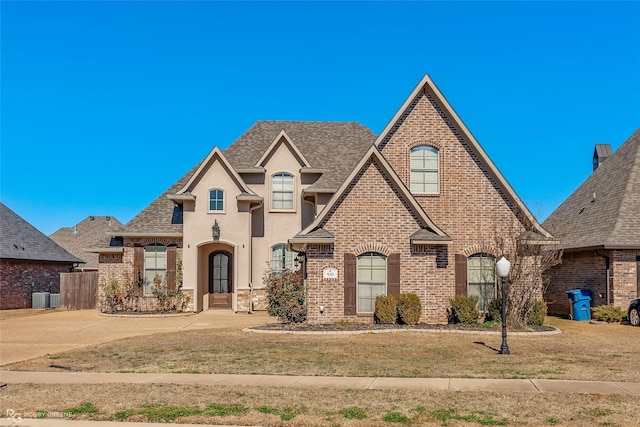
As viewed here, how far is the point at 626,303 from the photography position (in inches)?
878

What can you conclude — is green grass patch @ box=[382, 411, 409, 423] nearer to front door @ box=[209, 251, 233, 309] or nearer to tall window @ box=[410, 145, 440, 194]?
tall window @ box=[410, 145, 440, 194]

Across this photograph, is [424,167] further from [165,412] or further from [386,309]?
[165,412]

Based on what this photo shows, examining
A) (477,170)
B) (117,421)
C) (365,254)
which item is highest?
(477,170)

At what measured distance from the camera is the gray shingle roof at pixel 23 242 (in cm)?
3209

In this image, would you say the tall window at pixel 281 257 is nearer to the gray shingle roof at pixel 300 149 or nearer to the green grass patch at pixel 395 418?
the gray shingle roof at pixel 300 149

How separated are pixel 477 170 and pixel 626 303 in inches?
293

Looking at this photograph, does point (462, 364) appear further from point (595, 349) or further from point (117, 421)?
point (117, 421)

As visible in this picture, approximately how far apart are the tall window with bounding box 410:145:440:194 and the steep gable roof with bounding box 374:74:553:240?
1.10 metres

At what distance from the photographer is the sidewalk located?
10195 mm

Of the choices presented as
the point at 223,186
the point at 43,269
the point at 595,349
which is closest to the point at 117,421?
the point at 595,349

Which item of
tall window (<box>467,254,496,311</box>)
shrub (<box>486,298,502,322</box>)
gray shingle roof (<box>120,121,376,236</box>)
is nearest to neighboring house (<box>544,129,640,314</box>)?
tall window (<box>467,254,496,311</box>)

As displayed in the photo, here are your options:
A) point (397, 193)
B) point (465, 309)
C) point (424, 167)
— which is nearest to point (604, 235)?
point (465, 309)

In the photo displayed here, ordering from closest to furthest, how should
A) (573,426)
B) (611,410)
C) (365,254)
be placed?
(573,426) → (611,410) → (365,254)

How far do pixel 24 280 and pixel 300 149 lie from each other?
16.3 meters
